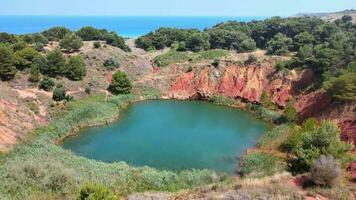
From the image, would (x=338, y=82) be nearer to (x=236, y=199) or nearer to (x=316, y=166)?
(x=316, y=166)

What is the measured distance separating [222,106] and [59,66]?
20108mm

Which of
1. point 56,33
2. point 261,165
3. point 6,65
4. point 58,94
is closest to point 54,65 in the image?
point 6,65

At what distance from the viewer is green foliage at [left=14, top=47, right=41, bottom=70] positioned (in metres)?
46.2

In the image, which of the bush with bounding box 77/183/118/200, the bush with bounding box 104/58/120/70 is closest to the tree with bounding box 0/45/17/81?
the bush with bounding box 104/58/120/70

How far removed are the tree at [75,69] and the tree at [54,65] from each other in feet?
2.72

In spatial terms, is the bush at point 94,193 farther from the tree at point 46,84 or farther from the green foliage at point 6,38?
the green foliage at point 6,38

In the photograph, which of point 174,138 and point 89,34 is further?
point 89,34

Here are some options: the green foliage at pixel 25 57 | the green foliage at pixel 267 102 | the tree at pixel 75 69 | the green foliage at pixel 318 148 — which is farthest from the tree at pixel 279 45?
the green foliage at pixel 318 148

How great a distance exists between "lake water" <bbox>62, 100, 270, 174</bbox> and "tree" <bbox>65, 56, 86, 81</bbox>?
27.9ft

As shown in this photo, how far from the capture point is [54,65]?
4719 centimetres

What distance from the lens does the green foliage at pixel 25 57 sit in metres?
46.2

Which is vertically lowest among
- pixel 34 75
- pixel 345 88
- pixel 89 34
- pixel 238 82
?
pixel 238 82

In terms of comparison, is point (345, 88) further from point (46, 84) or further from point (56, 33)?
point (56, 33)

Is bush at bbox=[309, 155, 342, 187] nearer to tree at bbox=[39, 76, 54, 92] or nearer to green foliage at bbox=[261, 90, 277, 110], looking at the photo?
green foliage at bbox=[261, 90, 277, 110]
